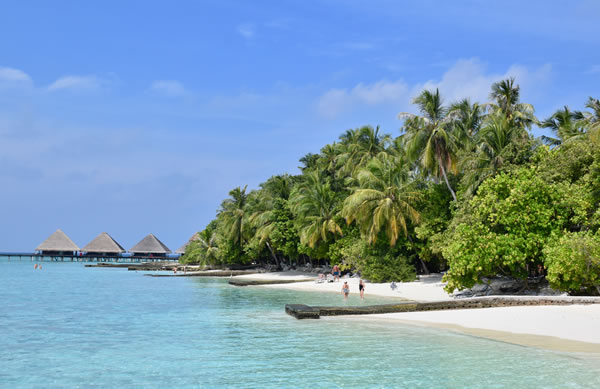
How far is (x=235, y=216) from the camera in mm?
63688

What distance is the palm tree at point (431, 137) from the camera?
3300 centimetres

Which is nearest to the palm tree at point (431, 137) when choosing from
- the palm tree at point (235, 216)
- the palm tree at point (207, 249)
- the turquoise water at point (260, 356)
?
the turquoise water at point (260, 356)

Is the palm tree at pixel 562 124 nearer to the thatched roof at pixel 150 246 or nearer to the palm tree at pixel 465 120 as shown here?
the palm tree at pixel 465 120

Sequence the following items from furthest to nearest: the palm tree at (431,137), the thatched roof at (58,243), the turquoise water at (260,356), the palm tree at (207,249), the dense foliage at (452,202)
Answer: the thatched roof at (58,243), the palm tree at (207,249), the palm tree at (431,137), the dense foliage at (452,202), the turquoise water at (260,356)

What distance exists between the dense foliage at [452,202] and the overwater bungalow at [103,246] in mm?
49263

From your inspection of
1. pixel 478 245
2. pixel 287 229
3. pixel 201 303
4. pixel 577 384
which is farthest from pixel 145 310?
pixel 287 229

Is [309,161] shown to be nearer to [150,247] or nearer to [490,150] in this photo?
[490,150]

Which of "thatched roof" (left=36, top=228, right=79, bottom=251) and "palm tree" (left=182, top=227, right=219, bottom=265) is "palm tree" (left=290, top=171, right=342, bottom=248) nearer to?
"palm tree" (left=182, top=227, right=219, bottom=265)

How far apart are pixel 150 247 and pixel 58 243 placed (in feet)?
59.0

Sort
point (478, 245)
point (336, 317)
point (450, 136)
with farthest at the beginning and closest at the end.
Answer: point (450, 136) < point (478, 245) < point (336, 317)

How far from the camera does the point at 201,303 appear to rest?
28906 millimetres

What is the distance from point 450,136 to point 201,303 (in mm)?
18276

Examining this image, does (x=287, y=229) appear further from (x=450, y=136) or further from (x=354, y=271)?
(x=450, y=136)

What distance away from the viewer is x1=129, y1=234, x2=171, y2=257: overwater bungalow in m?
108
